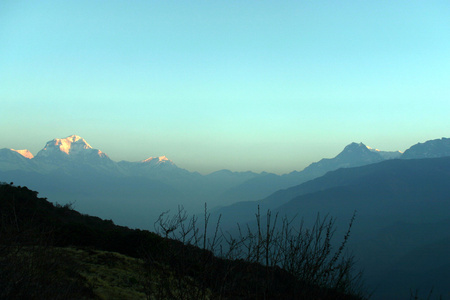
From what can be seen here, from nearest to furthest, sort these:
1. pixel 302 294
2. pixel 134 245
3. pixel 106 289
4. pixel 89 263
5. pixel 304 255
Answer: pixel 302 294, pixel 304 255, pixel 106 289, pixel 89 263, pixel 134 245

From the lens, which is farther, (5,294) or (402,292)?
(402,292)

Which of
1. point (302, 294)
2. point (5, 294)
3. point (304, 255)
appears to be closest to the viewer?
point (5, 294)

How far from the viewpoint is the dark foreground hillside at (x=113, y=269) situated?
9594mm

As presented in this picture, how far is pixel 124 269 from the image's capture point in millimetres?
22078

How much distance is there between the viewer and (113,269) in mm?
21328

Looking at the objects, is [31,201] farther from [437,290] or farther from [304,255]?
[437,290]

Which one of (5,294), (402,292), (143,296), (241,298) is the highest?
(5,294)

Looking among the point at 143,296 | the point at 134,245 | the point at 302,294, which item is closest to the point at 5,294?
the point at 302,294

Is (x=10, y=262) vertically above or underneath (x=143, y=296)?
above

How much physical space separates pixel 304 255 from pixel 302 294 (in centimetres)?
123

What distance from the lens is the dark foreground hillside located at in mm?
9594

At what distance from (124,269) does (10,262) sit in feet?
41.4

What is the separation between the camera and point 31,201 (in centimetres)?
4047

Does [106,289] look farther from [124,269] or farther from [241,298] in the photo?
[241,298]
